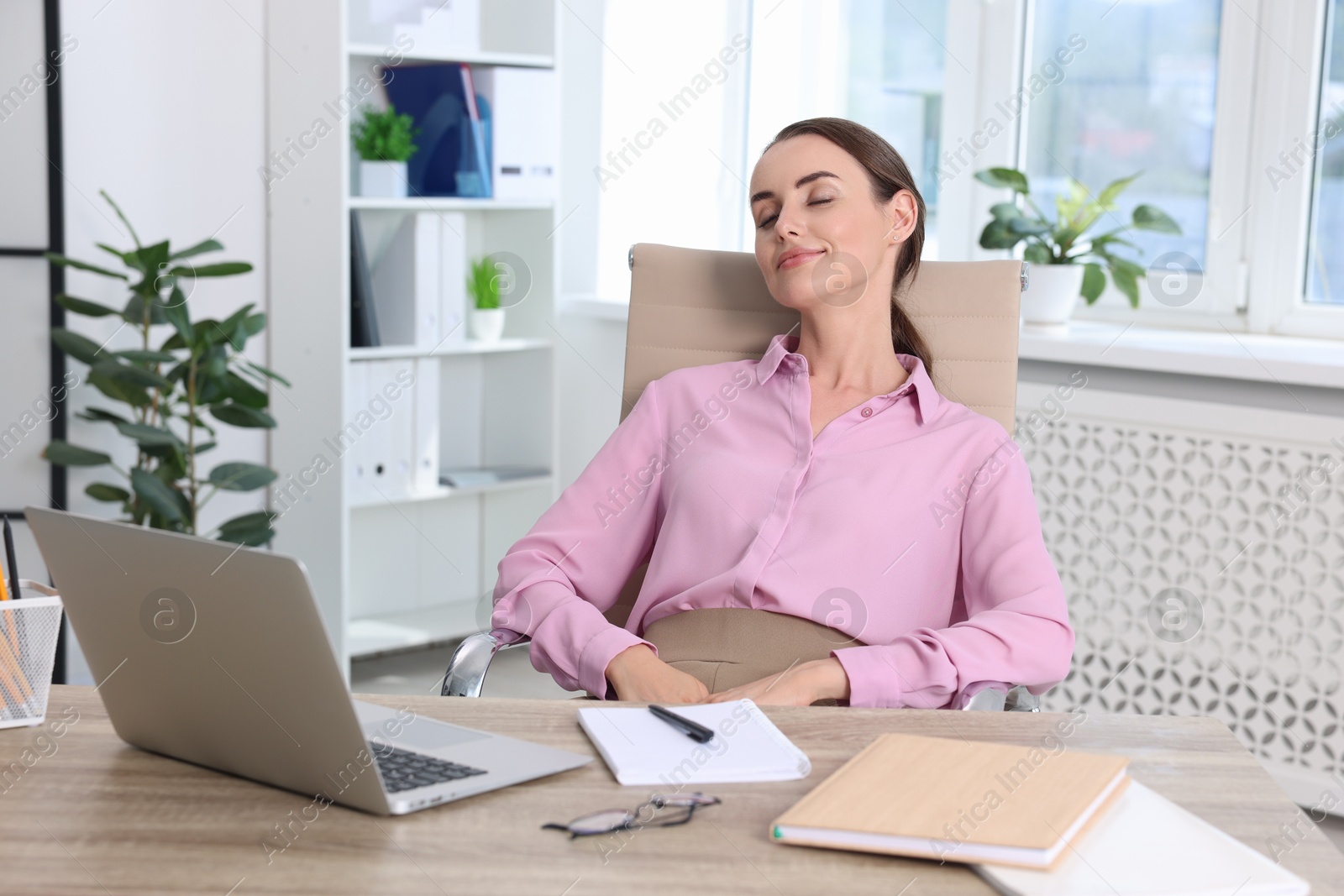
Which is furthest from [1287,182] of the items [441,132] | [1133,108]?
[441,132]

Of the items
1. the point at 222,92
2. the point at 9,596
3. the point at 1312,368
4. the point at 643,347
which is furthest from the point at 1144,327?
the point at 9,596

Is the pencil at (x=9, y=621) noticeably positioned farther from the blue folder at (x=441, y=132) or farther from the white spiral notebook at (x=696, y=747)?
the blue folder at (x=441, y=132)

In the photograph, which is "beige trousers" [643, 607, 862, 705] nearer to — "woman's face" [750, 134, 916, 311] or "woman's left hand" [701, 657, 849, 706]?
"woman's left hand" [701, 657, 849, 706]

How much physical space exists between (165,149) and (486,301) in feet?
2.76

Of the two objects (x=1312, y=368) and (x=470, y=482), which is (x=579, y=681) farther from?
(x=470, y=482)

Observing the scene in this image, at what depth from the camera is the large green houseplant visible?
2.48 metres

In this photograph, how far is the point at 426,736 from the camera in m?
1.00

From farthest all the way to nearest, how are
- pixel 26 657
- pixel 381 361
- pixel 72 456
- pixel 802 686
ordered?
pixel 381 361 → pixel 72 456 → pixel 802 686 → pixel 26 657

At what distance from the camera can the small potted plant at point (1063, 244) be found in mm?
2670

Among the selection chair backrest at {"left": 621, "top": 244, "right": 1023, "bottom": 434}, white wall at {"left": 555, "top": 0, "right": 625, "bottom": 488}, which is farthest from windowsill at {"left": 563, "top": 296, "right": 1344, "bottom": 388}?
white wall at {"left": 555, "top": 0, "right": 625, "bottom": 488}

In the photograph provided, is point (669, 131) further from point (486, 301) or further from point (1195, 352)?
point (1195, 352)

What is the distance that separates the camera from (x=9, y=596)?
106 centimetres

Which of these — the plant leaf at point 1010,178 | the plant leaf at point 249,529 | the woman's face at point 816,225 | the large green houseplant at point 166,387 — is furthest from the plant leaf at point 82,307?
the plant leaf at point 1010,178

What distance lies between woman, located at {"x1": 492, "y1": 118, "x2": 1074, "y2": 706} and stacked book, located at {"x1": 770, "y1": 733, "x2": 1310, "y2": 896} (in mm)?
464
